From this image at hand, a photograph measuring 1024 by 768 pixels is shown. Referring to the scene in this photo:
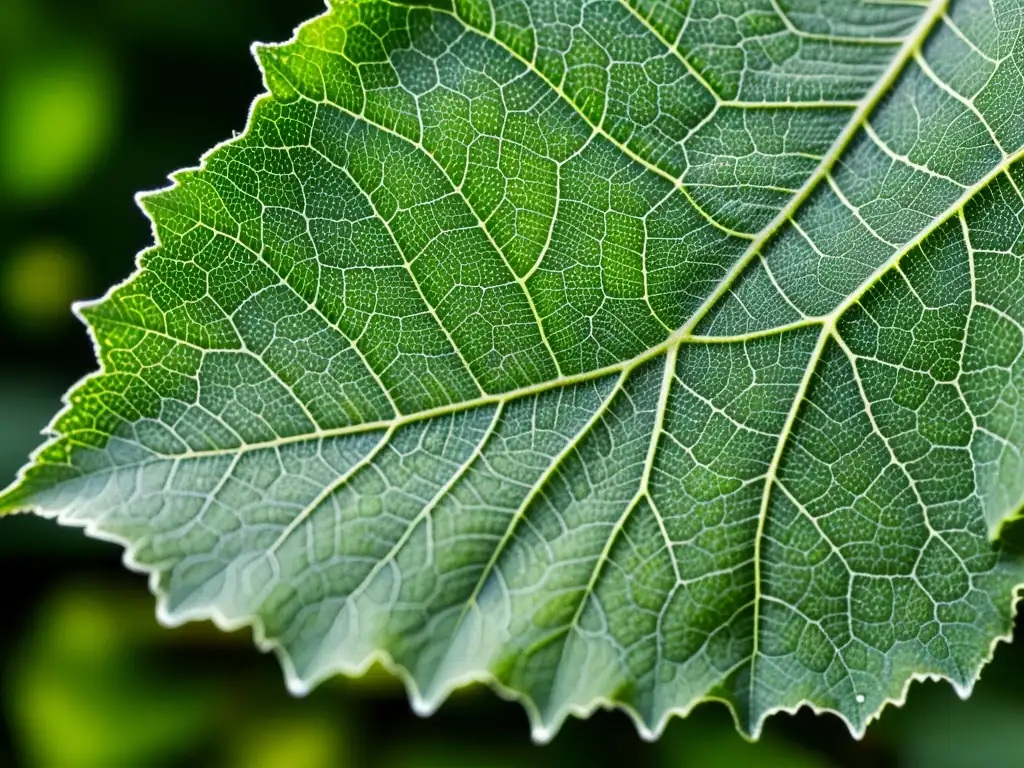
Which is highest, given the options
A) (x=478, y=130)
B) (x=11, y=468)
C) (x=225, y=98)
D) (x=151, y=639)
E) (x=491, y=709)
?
(x=225, y=98)

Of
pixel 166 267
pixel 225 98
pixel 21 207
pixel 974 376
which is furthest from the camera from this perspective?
pixel 21 207

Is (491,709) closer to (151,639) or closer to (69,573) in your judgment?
(151,639)

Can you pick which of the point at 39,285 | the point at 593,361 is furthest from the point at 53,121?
the point at 593,361

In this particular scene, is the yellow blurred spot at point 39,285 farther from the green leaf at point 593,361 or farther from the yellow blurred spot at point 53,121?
the green leaf at point 593,361

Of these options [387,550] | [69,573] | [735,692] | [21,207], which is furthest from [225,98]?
[735,692]

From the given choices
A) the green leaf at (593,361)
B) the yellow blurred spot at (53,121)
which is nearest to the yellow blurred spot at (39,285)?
the yellow blurred spot at (53,121)

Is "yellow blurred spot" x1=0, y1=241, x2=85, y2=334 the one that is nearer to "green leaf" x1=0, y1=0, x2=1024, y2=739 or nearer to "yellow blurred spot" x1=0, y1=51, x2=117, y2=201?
"yellow blurred spot" x1=0, y1=51, x2=117, y2=201

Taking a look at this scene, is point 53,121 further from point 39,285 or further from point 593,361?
point 593,361
